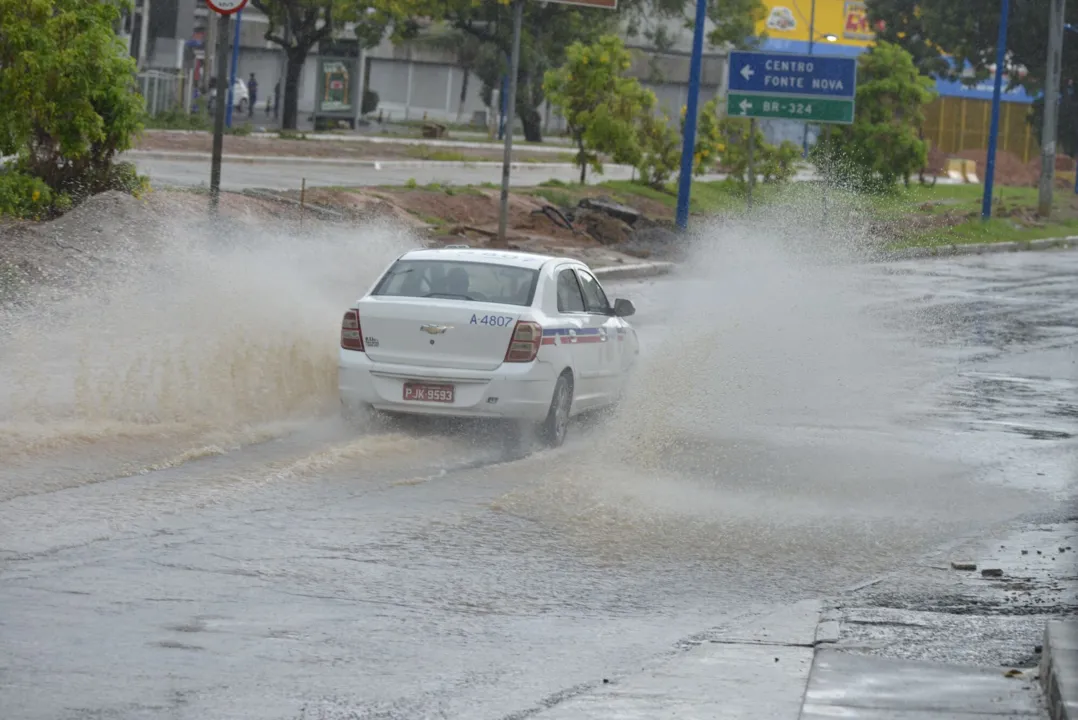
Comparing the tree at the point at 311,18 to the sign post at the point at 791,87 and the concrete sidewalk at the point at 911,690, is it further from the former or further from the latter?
the concrete sidewalk at the point at 911,690

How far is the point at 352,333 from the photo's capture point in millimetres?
13250

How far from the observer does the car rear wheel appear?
1329 centimetres

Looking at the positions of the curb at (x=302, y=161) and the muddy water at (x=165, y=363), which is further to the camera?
the curb at (x=302, y=161)

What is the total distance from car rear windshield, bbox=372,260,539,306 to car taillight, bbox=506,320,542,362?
1.26 feet

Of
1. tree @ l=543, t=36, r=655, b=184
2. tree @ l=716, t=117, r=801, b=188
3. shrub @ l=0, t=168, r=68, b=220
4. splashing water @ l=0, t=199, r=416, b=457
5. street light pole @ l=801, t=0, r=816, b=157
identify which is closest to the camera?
splashing water @ l=0, t=199, r=416, b=457

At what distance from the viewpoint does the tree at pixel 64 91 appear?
63.9 feet

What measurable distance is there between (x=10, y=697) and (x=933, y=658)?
387cm

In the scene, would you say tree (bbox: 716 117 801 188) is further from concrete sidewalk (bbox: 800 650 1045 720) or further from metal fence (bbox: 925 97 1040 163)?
metal fence (bbox: 925 97 1040 163)

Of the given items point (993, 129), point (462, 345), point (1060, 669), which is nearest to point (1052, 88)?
point (993, 129)

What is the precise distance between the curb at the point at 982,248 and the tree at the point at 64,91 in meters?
21.7

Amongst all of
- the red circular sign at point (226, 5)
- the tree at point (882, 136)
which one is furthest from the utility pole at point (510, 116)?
the tree at point (882, 136)

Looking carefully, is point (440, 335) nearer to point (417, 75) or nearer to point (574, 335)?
point (574, 335)

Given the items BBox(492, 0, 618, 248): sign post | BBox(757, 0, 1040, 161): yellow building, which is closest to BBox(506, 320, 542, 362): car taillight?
BBox(492, 0, 618, 248): sign post

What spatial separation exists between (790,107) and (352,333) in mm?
25566
